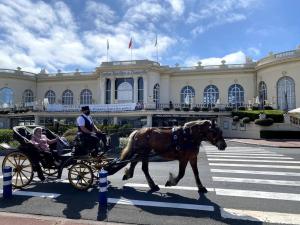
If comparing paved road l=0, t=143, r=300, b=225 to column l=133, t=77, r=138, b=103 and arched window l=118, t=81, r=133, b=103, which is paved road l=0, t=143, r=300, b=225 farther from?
arched window l=118, t=81, r=133, b=103

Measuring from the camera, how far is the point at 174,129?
7898 mm

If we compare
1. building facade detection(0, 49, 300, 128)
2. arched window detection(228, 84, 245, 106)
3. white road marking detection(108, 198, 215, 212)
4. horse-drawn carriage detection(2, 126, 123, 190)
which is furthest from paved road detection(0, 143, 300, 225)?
arched window detection(228, 84, 245, 106)

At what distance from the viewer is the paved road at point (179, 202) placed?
5965mm

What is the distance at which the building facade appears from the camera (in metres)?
38.1

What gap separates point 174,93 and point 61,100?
1781 cm

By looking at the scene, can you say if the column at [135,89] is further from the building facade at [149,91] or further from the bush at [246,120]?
→ the bush at [246,120]

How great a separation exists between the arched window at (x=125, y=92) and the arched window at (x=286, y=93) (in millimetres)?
18870

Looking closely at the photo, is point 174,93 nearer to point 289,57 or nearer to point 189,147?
point 289,57

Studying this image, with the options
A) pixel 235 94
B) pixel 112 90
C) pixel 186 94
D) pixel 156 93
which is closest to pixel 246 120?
pixel 235 94

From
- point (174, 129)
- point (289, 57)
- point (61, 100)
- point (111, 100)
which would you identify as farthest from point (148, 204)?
point (61, 100)

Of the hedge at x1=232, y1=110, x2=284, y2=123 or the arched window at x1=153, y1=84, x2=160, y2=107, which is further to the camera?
the arched window at x1=153, y1=84, x2=160, y2=107

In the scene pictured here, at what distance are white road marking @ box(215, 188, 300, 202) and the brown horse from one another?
1.77 ft

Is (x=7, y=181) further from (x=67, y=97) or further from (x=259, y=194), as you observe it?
(x=67, y=97)

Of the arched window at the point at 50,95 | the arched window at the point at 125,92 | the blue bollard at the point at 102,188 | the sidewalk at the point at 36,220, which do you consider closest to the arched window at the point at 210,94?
the arched window at the point at 125,92
